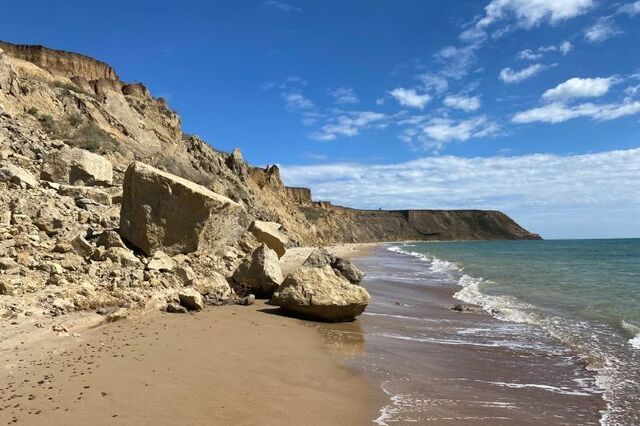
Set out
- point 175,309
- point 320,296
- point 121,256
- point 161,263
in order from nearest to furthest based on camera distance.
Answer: point 175,309 < point 121,256 < point 320,296 < point 161,263

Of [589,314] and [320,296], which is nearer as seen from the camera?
[320,296]

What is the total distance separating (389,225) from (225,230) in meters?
133

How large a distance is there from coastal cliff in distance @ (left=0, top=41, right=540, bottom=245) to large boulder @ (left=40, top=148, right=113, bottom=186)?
71 cm

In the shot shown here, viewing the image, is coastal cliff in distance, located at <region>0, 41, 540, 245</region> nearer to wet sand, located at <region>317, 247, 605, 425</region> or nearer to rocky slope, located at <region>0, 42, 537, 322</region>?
rocky slope, located at <region>0, 42, 537, 322</region>

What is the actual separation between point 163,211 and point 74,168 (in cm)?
568

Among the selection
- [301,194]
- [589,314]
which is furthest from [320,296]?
[301,194]

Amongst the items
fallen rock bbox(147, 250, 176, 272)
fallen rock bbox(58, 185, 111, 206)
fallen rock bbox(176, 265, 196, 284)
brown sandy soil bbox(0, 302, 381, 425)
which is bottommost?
brown sandy soil bbox(0, 302, 381, 425)

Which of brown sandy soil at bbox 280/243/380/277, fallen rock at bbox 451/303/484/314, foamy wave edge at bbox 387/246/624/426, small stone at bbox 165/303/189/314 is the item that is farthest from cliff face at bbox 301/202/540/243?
small stone at bbox 165/303/189/314

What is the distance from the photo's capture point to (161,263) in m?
9.13

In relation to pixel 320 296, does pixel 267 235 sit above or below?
above

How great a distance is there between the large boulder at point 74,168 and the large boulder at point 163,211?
A: 4.51 meters

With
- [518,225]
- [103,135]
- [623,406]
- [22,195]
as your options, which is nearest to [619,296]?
[623,406]

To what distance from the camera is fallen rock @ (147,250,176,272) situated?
893 centimetres

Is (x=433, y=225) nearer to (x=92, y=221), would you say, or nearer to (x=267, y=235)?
(x=267, y=235)
